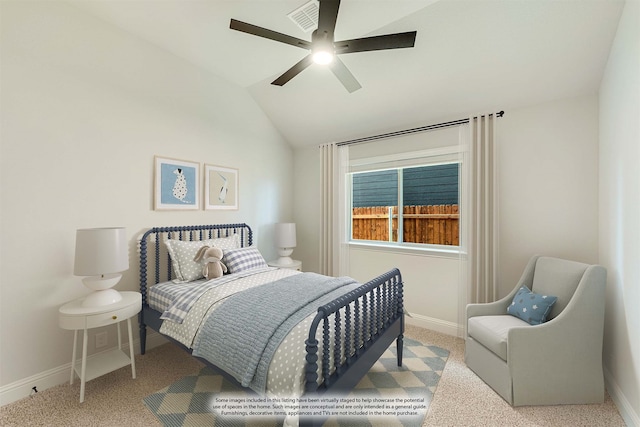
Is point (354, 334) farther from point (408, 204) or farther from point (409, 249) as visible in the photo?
point (408, 204)

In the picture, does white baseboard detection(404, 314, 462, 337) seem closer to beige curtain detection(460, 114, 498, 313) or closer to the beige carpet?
beige curtain detection(460, 114, 498, 313)

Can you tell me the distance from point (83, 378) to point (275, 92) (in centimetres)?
342

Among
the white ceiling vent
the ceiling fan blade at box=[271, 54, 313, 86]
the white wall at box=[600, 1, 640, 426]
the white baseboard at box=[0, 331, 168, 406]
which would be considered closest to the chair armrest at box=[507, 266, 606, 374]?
the white wall at box=[600, 1, 640, 426]

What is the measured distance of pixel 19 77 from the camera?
198 centimetres

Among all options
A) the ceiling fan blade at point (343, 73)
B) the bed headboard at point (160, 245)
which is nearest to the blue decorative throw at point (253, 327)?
the bed headboard at point (160, 245)

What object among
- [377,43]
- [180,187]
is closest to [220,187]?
[180,187]

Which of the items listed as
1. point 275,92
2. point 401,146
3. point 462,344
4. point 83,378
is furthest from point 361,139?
point 83,378

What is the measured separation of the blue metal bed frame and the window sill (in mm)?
965

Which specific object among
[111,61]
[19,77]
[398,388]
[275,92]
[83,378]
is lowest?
[398,388]

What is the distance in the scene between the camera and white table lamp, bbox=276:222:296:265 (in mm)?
3836

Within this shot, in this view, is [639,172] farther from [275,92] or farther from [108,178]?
[108,178]

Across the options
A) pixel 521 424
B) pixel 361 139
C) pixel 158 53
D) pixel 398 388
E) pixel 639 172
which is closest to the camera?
pixel 639 172

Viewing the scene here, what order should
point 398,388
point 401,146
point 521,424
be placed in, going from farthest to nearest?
point 401,146 → point 398,388 → point 521,424

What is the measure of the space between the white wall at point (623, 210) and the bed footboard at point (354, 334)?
1446mm
